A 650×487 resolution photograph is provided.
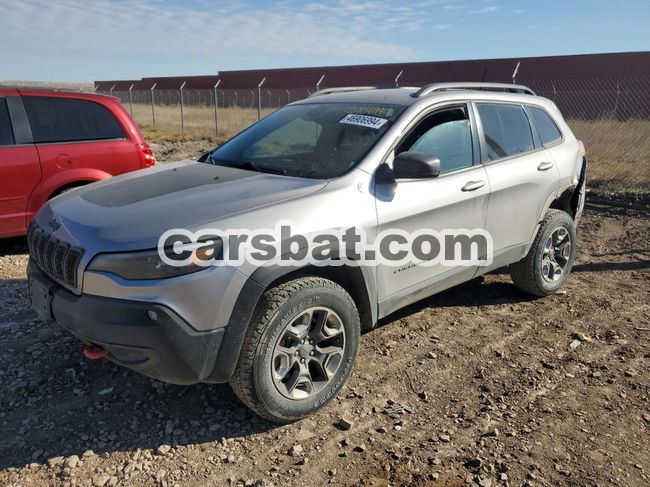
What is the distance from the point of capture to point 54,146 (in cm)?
573

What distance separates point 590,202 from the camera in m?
8.82

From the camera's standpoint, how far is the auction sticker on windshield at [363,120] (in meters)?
3.55

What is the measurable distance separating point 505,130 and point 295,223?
2.39 m

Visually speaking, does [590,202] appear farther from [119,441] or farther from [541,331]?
[119,441]

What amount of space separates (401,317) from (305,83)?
31165 millimetres

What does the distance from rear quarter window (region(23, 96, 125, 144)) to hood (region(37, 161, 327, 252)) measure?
8.96ft

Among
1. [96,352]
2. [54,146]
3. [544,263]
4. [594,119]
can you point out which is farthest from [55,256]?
[594,119]

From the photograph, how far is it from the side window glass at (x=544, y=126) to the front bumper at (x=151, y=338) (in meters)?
3.55

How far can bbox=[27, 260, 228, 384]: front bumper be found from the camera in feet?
8.09

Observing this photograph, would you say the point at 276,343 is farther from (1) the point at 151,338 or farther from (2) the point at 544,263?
(2) the point at 544,263

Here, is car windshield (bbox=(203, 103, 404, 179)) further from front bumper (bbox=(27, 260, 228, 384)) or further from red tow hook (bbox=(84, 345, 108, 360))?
red tow hook (bbox=(84, 345, 108, 360))

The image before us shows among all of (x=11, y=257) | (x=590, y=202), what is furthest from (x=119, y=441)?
(x=590, y=202)

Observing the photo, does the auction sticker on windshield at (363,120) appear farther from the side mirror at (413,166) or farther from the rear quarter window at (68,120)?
the rear quarter window at (68,120)

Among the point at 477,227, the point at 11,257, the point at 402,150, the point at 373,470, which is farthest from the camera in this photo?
the point at 11,257
